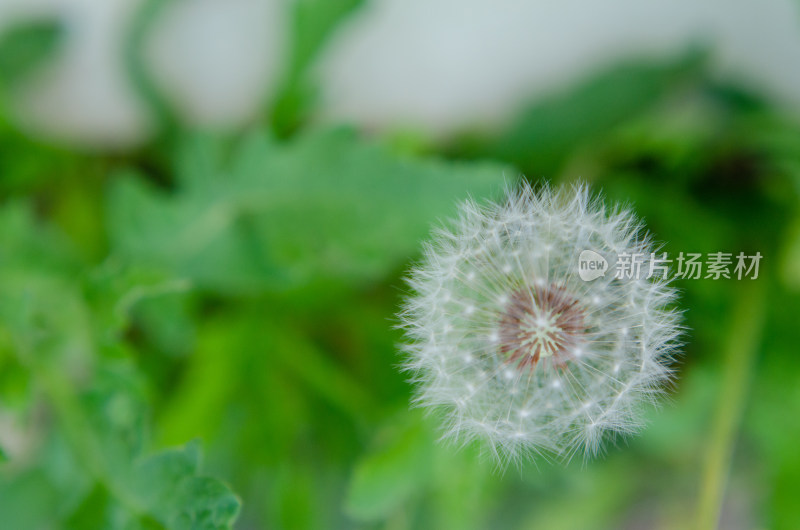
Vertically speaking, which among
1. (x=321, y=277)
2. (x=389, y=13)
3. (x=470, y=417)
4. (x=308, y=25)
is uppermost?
(x=389, y=13)

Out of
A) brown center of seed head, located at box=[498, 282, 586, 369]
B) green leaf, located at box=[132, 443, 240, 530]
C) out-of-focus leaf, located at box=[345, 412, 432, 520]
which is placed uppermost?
brown center of seed head, located at box=[498, 282, 586, 369]

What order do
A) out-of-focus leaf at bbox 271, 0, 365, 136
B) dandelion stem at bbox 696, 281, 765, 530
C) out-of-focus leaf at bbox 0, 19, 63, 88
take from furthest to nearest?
out-of-focus leaf at bbox 0, 19, 63, 88 → out-of-focus leaf at bbox 271, 0, 365, 136 → dandelion stem at bbox 696, 281, 765, 530

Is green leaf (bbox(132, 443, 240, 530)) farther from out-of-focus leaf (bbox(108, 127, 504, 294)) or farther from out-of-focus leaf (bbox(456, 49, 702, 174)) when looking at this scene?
out-of-focus leaf (bbox(456, 49, 702, 174))

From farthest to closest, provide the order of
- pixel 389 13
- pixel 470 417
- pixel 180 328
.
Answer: pixel 389 13 < pixel 180 328 < pixel 470 417

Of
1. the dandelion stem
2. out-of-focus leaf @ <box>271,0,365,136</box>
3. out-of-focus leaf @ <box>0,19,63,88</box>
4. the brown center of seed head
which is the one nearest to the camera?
the brown center of seed head

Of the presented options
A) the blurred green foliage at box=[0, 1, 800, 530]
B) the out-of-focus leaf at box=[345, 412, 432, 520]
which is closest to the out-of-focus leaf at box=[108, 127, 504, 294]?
the blurred green foliage at box=[0, 1, 800, 530]

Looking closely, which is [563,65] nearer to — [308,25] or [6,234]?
[308,25]

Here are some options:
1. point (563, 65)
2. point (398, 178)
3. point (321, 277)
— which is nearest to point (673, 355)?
point (398, 178)
